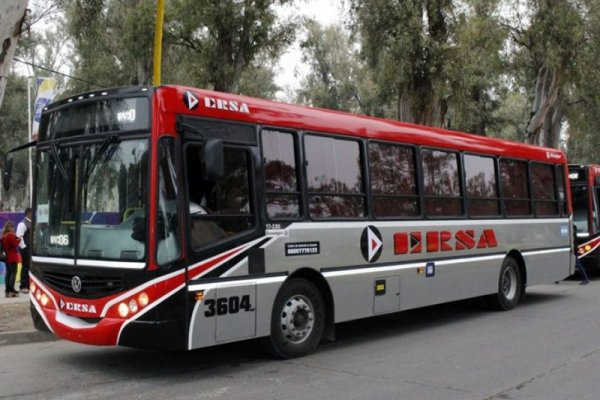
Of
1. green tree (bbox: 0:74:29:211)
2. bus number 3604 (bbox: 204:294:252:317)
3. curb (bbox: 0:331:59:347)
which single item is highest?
green tree (bbox: 0:74:29:211)

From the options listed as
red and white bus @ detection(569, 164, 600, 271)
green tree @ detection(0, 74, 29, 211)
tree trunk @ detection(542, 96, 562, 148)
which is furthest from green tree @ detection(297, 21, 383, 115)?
red and white bus @ detection(569, 164, 600, 271)

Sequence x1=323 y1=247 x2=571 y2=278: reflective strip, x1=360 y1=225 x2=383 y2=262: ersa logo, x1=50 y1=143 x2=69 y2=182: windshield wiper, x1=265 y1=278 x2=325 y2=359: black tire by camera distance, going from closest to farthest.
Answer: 1. x1=50 y1=143 x2=69 y2=182: windshield wiper
2. x1=265 y1=278 x2=325 y2=359: black tire
3. x1=323 y1=247 x2=571 y2=278: reflective strip
4. x1=360 y1=225 x2=383 y2=262: ersa logo

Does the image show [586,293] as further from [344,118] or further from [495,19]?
[495,19]

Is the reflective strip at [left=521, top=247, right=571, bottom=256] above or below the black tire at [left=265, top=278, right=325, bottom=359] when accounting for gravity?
above

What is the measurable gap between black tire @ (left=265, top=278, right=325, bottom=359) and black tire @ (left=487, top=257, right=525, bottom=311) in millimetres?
4661

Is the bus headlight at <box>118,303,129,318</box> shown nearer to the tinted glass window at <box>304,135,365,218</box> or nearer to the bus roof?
the bus roof

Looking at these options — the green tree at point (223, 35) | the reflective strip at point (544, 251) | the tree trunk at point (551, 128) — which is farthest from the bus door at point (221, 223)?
the tree trunk at point (551, 128)

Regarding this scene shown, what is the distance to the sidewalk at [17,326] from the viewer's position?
8620 mm

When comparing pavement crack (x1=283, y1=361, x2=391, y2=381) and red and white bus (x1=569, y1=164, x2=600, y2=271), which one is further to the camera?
red and white bus (x1=569, y1=164, x2=600, y2=271)

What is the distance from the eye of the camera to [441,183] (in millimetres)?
9961

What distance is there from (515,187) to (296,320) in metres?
5.96

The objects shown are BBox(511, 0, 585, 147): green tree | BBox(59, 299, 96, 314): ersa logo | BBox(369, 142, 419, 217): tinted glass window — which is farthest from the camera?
BBox(511, 0, 585, 147): green tree

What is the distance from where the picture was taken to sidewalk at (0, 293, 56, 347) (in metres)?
8.62

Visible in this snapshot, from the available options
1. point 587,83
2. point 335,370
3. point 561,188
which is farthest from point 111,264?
point 587,83
